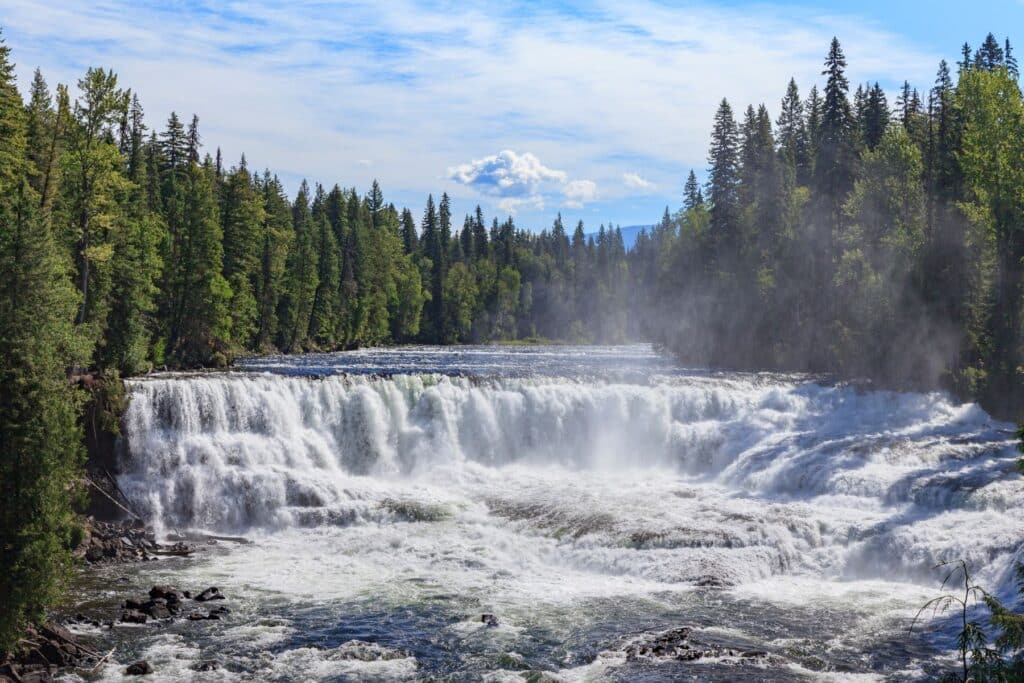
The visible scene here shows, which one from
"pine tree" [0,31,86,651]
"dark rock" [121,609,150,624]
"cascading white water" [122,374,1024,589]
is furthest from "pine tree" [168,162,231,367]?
"dark rock" [121,609,150,624]

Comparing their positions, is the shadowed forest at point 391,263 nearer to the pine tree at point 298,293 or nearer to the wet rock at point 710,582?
the pine tree at point 298,293

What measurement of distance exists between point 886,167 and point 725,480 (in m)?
32.8

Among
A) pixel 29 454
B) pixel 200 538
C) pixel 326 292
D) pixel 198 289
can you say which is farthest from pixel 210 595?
pixel 326 292

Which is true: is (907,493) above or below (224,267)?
below

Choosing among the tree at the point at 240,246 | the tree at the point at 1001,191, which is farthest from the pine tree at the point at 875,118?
the tree at the point at 240,246

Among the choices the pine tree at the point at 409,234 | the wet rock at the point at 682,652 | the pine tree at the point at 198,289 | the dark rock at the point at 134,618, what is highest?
the pine tree at the point at 409,234

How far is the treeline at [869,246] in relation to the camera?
47.5m

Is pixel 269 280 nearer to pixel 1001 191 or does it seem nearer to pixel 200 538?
pixel 200 538

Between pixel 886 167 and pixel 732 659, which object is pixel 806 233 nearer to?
pixel 886 167

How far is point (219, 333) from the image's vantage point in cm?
6019

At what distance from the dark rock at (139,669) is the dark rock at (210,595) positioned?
184 inches

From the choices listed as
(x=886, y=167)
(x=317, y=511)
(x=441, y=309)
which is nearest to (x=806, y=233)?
(x=886, y=167)

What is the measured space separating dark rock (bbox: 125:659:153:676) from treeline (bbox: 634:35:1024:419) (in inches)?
1546

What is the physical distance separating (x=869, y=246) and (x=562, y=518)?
38241 mm
